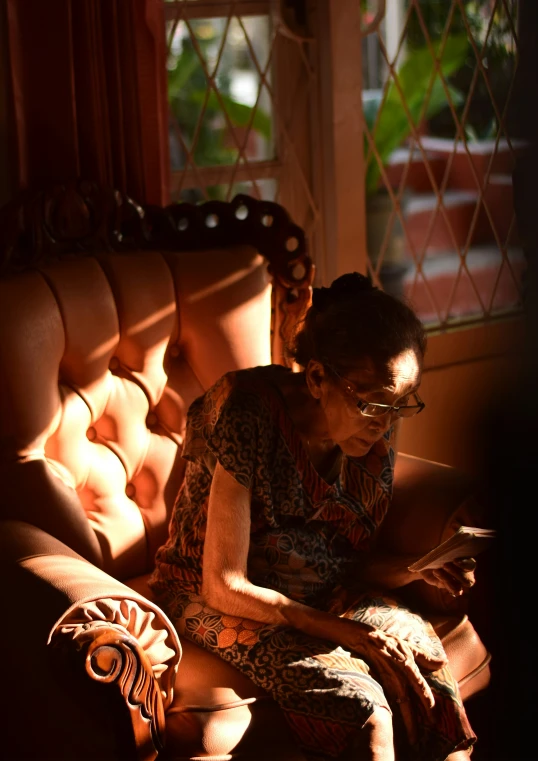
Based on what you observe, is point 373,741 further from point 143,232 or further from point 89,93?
point 89,93

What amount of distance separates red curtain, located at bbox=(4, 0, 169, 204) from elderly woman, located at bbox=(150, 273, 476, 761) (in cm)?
69

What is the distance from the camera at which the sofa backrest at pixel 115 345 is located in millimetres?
1673

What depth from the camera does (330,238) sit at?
2717mm

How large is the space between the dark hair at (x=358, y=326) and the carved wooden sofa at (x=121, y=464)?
17.2 inches

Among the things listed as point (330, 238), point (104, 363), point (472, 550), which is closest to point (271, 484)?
point (472, 550)

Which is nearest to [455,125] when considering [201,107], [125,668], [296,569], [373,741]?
[201,107]

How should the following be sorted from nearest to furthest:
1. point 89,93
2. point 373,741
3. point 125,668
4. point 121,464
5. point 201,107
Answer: point 125,668, point 373,741, point 121,464, point 89,93, point 201,107

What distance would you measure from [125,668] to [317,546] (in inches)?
19.0

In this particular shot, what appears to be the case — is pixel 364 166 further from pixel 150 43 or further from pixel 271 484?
pixel 271 484

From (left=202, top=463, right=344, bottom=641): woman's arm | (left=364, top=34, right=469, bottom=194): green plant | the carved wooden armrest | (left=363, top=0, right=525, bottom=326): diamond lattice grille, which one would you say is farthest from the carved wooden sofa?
(left=364, top=34, right=469, bottom=194): green plant

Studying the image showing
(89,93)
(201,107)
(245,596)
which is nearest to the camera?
(245,596)

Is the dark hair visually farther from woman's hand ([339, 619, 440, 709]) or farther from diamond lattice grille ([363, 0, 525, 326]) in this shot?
diamond lattice grille ([363, 0, 525, 326])

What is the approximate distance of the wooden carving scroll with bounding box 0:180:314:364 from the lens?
1857 millimetres

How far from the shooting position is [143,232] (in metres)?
2.05
